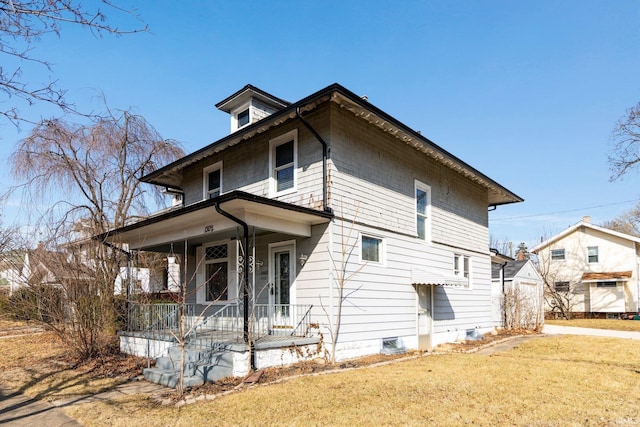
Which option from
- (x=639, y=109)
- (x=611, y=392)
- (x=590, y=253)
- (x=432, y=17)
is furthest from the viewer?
(x=590, y=253)

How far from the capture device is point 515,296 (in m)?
18.2

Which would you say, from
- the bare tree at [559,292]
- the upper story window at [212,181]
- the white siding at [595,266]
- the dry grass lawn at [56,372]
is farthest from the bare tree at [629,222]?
the dry grass lawn at [56,372]

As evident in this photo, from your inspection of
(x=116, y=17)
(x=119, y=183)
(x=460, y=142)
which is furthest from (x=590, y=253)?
(x=116, y=17)

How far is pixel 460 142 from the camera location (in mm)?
20156

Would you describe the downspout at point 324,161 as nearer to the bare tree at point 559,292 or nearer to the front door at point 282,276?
the front door at point 282,276

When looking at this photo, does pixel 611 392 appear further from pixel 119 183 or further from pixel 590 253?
pixel 590 253

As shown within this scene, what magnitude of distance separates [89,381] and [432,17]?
1174cm

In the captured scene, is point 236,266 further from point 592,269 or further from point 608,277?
point 592,269

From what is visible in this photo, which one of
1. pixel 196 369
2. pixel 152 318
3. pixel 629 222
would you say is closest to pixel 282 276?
pixel 196 369

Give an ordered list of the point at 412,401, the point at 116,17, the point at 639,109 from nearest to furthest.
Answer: the point at 116,17, the point at 412,401, the point at 639,109

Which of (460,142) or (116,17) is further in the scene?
(460,142)

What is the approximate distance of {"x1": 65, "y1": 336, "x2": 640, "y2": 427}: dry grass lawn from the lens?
17.9 ft

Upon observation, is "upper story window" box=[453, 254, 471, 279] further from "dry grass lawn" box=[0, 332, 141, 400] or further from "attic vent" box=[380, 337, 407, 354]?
"dry grass lawn" box=[0, 332, 141, 400]

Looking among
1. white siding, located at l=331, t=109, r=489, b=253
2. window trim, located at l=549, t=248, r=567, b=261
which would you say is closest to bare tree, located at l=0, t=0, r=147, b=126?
white siding, located at l=331, t=109, r=489, b=253
